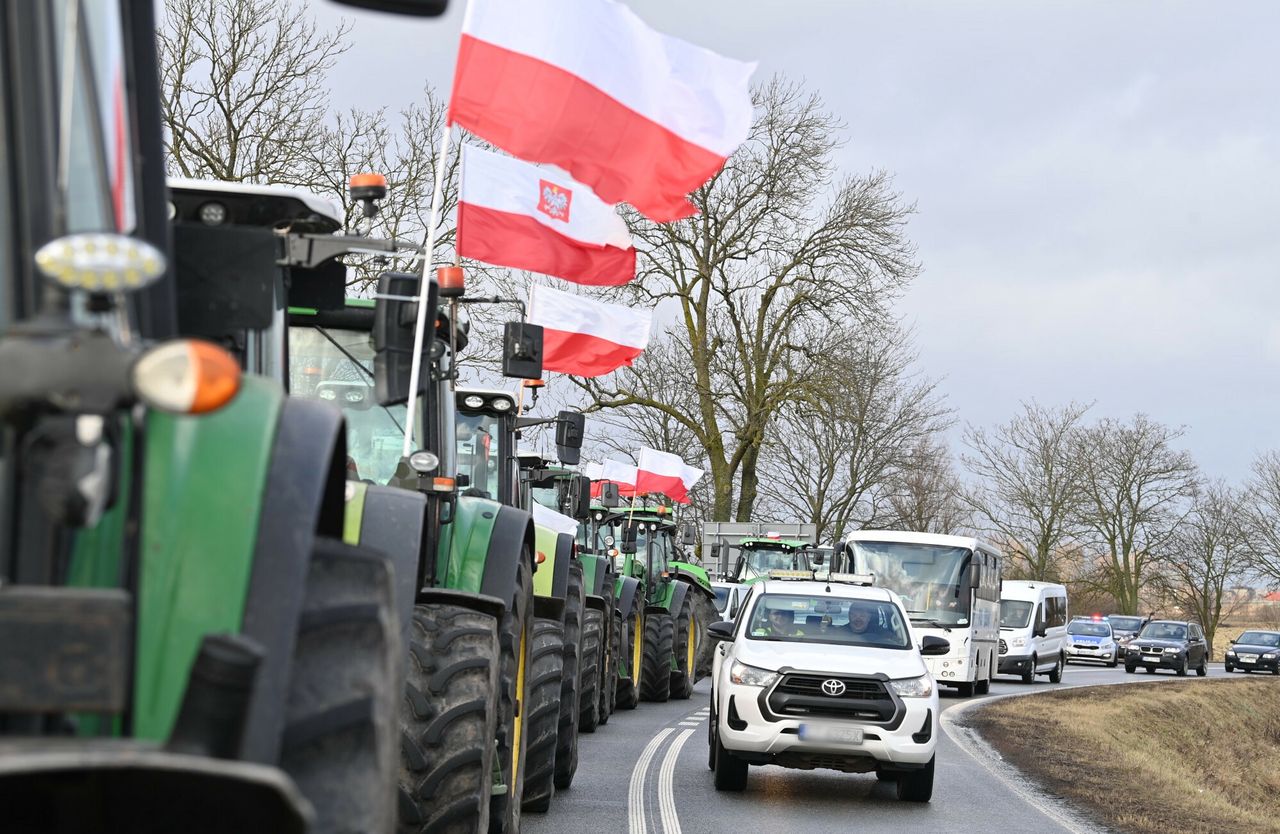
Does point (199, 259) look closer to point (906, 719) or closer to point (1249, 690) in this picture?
point (906, 719)

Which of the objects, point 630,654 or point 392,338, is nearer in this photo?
point 392,338

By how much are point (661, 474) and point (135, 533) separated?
29139mm

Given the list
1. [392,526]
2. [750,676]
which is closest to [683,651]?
[750,676]

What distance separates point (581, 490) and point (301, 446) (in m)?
14.2

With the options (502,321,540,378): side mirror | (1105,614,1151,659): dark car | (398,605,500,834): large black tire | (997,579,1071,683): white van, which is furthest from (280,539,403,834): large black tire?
(1105,614,1151,659): dark car

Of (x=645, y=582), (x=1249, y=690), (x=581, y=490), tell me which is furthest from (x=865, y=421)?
(x=581, y=490)

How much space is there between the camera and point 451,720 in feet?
21.8

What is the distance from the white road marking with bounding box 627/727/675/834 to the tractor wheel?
237 inches

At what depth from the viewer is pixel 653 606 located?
78.0 feet

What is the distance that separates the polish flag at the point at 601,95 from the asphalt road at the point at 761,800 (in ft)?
13.3

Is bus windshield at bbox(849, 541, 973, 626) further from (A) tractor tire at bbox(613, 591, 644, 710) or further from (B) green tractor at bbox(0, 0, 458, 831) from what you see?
(B) green tractor at bbox(0, 0, 458, 831)

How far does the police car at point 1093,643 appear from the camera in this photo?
58531 millimetres

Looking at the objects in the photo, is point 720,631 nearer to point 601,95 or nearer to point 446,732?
point 601,95

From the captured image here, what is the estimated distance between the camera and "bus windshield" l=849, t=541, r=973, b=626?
29.8 metres
